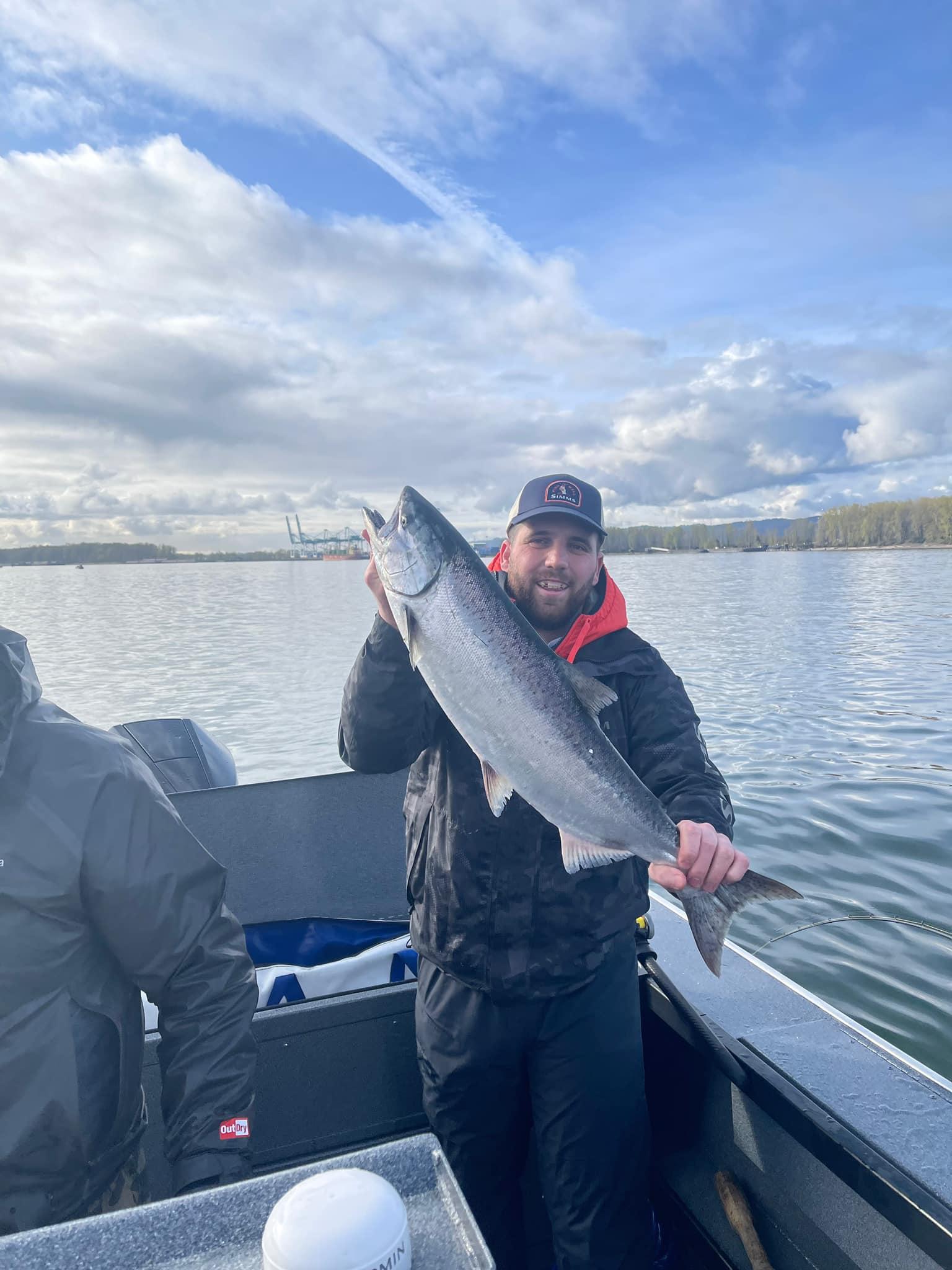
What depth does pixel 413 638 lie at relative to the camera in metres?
2.90

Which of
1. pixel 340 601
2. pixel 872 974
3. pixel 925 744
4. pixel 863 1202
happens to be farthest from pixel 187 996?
pixel 340 601

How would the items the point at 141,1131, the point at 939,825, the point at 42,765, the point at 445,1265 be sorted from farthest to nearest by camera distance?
the point at 939,825
the point at 141,1131
the point at 42,765
the point at 445,1265

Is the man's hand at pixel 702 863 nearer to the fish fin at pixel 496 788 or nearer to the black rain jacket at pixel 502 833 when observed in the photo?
the black rain jacket at pixel 502 833

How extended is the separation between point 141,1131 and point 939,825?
33.3ft

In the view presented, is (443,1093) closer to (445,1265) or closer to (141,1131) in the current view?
(141,1131)

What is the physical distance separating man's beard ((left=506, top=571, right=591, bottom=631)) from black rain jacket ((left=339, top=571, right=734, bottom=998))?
0.79 feet

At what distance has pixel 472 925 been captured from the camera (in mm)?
3068

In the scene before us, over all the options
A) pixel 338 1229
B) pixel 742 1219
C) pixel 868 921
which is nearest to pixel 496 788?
pixel 338 1229

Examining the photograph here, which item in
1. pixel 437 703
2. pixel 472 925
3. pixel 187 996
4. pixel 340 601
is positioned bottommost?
pixel 340 601

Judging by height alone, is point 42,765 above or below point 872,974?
above

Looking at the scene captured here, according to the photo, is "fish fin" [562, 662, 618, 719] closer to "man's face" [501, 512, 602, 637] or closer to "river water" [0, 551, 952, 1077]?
"man's face" [501, 512, 602, 637]

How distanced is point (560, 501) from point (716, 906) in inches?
68.7

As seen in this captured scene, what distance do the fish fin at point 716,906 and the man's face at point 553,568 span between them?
1.24m

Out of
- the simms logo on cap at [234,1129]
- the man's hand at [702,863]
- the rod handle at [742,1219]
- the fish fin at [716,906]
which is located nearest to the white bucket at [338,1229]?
the simms logo on cap at [234,1129]
